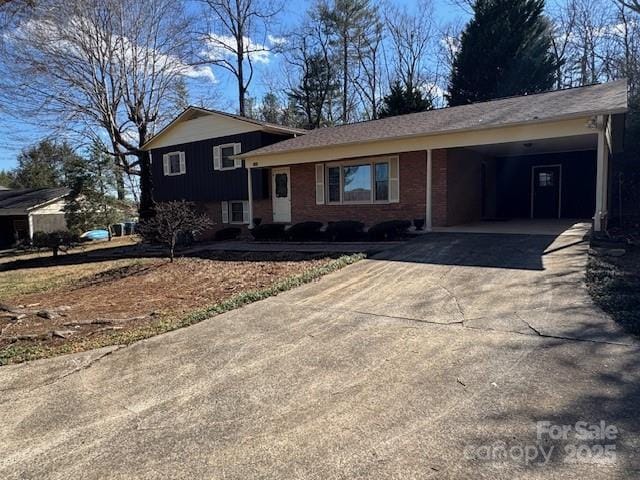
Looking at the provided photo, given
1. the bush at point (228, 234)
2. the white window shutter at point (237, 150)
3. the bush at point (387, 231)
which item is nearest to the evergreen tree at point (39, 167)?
the white window shutter at point (237, 150)

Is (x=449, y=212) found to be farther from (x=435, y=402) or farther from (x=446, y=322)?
(x=435, y=402)

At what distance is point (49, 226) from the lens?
2769 centimetres

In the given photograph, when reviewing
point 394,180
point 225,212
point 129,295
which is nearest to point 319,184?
point 394,180

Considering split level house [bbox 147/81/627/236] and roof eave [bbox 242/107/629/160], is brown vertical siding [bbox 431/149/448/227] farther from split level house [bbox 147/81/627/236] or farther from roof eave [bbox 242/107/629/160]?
roof eave [bbox 242/107/629/160]

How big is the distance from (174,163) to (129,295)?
1430 centimetres

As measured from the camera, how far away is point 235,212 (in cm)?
1944

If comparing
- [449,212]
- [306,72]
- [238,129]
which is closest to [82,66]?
[238,129]

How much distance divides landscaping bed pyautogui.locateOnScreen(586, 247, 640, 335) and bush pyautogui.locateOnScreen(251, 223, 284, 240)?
29.5 feet

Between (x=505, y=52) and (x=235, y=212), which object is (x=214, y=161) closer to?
(x=235, y=212)

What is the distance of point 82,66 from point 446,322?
24.6 m

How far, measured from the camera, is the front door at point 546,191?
16344mm

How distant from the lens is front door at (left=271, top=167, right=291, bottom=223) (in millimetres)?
16719

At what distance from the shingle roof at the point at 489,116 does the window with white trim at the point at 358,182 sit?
104 cm

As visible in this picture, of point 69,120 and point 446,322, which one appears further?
point 69,120
